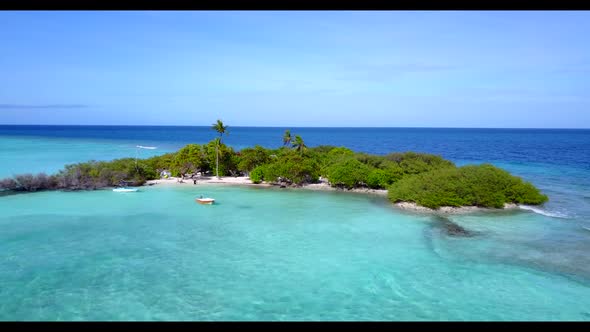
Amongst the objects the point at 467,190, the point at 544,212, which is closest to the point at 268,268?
the point at 467,190

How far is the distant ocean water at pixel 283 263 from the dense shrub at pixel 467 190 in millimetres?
1750

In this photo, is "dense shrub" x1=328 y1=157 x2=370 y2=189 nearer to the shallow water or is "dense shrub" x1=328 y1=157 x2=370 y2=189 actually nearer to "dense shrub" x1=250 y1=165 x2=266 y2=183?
"dense shrub" x1=250 y1=165 x2=266 y2=183

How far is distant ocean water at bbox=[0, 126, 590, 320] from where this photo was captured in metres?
15.3

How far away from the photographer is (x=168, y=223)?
26797mm

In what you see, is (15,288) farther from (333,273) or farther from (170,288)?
(333,273)

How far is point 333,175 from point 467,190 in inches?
513

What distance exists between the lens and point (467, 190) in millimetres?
31469

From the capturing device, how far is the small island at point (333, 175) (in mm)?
31688

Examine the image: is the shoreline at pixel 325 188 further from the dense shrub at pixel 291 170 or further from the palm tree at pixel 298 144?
the palm tree at pixel 298 144

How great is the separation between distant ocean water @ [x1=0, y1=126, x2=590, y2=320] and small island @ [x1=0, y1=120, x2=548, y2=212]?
8.06ft

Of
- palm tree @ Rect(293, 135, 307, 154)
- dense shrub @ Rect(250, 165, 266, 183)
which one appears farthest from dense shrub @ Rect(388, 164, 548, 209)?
palm tree @ Rect(293, 135, 307, 154)

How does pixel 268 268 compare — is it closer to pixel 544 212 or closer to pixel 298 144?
pixel 544 212
